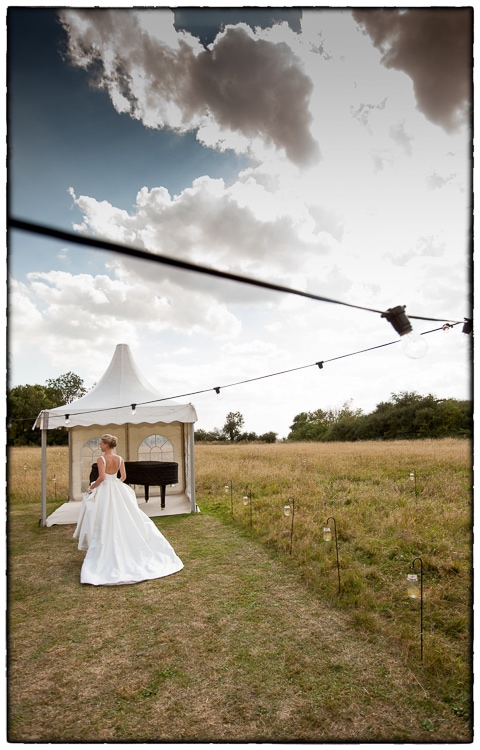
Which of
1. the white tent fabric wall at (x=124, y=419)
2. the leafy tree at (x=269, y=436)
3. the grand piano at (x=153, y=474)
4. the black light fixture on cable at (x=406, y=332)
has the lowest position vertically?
the leafy tree at (x=269, y=436)

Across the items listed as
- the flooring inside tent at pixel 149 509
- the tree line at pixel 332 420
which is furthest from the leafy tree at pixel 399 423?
the flooring inside tent at pixel 149 509

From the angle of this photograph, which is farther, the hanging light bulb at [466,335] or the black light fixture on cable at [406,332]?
the hanging light bulb at [466,335]

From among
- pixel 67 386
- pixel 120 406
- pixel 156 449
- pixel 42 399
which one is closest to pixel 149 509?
pixel 156 449

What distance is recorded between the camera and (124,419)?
8.05 m

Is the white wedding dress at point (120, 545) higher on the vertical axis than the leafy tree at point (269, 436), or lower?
higher

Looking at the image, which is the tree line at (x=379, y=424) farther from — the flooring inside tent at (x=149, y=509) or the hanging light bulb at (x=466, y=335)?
the hanging light bulb at (x=466, y=335)

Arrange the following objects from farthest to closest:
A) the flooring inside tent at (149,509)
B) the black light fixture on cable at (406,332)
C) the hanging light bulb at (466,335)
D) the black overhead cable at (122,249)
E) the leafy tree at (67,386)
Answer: the leafy tree at (67,386) → the flooring inside tent at (149,509) → the hanging light bulb at (466,335) → the black light fixture on cable at (406,332) → the black overhead cable at (122,249)

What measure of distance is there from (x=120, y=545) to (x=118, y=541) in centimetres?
6

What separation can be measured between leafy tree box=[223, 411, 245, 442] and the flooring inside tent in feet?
77.9

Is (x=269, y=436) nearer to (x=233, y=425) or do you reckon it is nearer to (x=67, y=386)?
(x=233, y=425)

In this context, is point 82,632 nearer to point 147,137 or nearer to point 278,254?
point 278,254

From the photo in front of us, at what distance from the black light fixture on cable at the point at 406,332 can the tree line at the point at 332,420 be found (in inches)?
963

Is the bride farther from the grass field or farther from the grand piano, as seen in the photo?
the grand piano

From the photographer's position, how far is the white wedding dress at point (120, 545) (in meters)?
4.81
